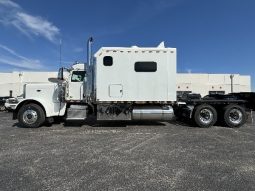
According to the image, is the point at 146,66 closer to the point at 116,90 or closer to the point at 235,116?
the point at 116,90

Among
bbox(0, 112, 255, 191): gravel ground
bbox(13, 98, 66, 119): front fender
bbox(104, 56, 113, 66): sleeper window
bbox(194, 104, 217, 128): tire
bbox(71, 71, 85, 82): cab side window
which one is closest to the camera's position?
bbox(0, 112, 255, 191): gravel ground

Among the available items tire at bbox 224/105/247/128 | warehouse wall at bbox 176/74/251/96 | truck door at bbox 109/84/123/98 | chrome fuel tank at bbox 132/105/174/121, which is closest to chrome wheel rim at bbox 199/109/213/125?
tire at bbox 224/105/247/128

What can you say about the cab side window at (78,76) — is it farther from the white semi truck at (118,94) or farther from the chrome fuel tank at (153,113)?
the chrome fuel tank at (153,113)

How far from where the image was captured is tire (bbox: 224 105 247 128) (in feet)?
43.7

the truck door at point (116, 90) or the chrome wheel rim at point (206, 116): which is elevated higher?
the truck door at point (116, 90)

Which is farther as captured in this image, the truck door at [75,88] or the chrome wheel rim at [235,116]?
the chrome wheel rim at [235,116]

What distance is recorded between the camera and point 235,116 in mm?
13461

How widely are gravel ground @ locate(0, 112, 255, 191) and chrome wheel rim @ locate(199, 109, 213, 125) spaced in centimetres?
176

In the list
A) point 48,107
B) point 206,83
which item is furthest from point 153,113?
point 206,83

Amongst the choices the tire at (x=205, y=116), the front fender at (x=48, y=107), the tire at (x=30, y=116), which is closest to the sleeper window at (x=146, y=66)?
the tire at (x=205, y=116)

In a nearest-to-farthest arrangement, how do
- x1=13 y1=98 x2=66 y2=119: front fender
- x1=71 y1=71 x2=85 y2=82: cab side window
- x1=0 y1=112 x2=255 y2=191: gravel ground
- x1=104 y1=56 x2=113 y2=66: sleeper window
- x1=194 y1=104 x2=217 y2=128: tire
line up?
x1=0 y1=112 x2=255 y2=191: gravel ground → x1=104 y1=56 x2=113 y2=66: sleeper window → x1=13 y1=98 x2=66 y2=119: front fender → x1=194 y1=104 x2=217 y2=128: tire → x1=71 y1=71 x2=85 y2=82: cab side window

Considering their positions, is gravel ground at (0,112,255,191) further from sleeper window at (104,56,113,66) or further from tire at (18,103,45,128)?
sleeper window at (104,56,113,66)

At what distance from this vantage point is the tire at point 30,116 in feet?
41.4

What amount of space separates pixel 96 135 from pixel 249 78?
42.9 metres
